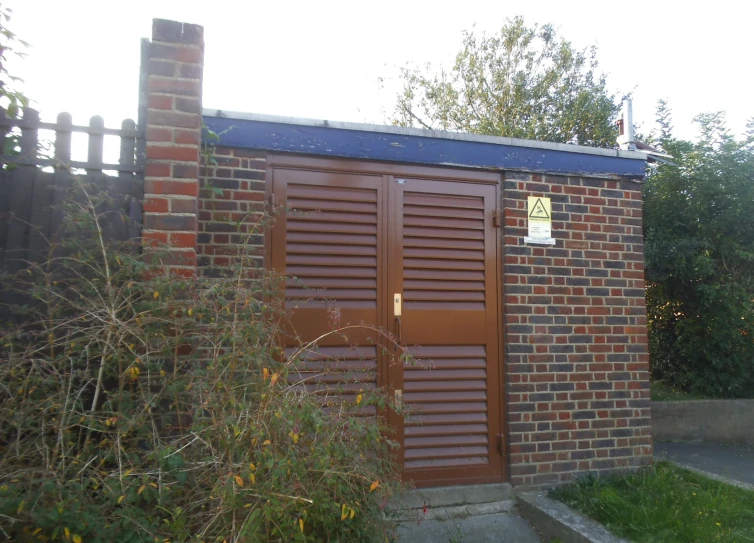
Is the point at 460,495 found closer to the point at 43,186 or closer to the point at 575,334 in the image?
the point at 575,334

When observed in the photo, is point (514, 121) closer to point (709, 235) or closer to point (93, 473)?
point (709, 235)

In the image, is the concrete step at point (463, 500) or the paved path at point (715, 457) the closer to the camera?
the concrete step at point (463, 500)

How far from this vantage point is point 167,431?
241 cm

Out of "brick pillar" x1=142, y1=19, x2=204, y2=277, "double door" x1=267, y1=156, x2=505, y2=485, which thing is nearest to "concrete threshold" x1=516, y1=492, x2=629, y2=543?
"double door" x1=267, y1=156, x2=505, y2=485

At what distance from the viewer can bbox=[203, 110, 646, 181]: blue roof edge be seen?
155 inches

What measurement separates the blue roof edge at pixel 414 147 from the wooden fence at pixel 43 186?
103cm

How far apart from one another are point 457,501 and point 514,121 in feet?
43.7

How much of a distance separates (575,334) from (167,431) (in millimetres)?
3220

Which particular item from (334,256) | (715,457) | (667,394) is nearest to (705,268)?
(667,394)

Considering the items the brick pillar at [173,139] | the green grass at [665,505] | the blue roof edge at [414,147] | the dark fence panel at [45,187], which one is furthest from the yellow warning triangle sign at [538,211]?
the dark fence panel at [45,187]

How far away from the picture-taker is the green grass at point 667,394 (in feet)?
23.1

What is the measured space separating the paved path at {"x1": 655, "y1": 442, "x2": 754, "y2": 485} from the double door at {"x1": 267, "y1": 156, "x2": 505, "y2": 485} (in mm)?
2198

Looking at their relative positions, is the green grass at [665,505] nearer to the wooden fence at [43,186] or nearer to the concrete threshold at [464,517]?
the concrete threshold at [464,517]

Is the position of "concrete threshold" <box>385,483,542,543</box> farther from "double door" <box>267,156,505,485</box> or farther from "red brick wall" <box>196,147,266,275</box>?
"red brick wall" <box>196,147,266,275</box>
